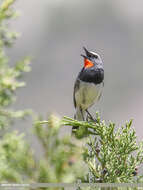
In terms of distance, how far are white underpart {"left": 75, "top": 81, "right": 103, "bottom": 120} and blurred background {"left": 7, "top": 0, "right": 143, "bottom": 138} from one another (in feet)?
280

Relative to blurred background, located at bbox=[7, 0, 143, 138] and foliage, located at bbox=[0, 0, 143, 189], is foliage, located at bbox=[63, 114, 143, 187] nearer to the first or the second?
foliage, located at bbox=[0, 0, 143, 189]

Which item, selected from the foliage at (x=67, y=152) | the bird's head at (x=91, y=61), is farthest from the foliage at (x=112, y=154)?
the bird's head at (x=91, y=61)

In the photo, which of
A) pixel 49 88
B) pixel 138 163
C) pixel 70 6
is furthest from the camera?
pixel 70 6

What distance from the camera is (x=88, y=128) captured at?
3047 millimetres

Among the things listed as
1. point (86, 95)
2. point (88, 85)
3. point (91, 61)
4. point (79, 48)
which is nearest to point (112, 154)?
point (88, 85)

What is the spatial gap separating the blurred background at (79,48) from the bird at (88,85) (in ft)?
280

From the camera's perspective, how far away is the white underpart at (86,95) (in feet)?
18.6

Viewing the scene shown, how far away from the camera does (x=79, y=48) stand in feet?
461

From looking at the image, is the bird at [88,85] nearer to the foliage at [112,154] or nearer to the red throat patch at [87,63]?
the red throat patch at [87,63]

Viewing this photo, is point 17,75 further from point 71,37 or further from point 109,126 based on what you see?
point 71,37

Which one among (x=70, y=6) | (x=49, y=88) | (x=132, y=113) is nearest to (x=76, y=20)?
(x=70, y=6)

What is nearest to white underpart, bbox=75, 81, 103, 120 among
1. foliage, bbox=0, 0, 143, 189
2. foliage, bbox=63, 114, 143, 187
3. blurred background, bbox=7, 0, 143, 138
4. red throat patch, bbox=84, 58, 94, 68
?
red throat patch, bbox=84, 58, 94, 68

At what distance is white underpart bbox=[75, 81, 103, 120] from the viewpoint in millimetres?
5660

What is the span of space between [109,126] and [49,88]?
113m
